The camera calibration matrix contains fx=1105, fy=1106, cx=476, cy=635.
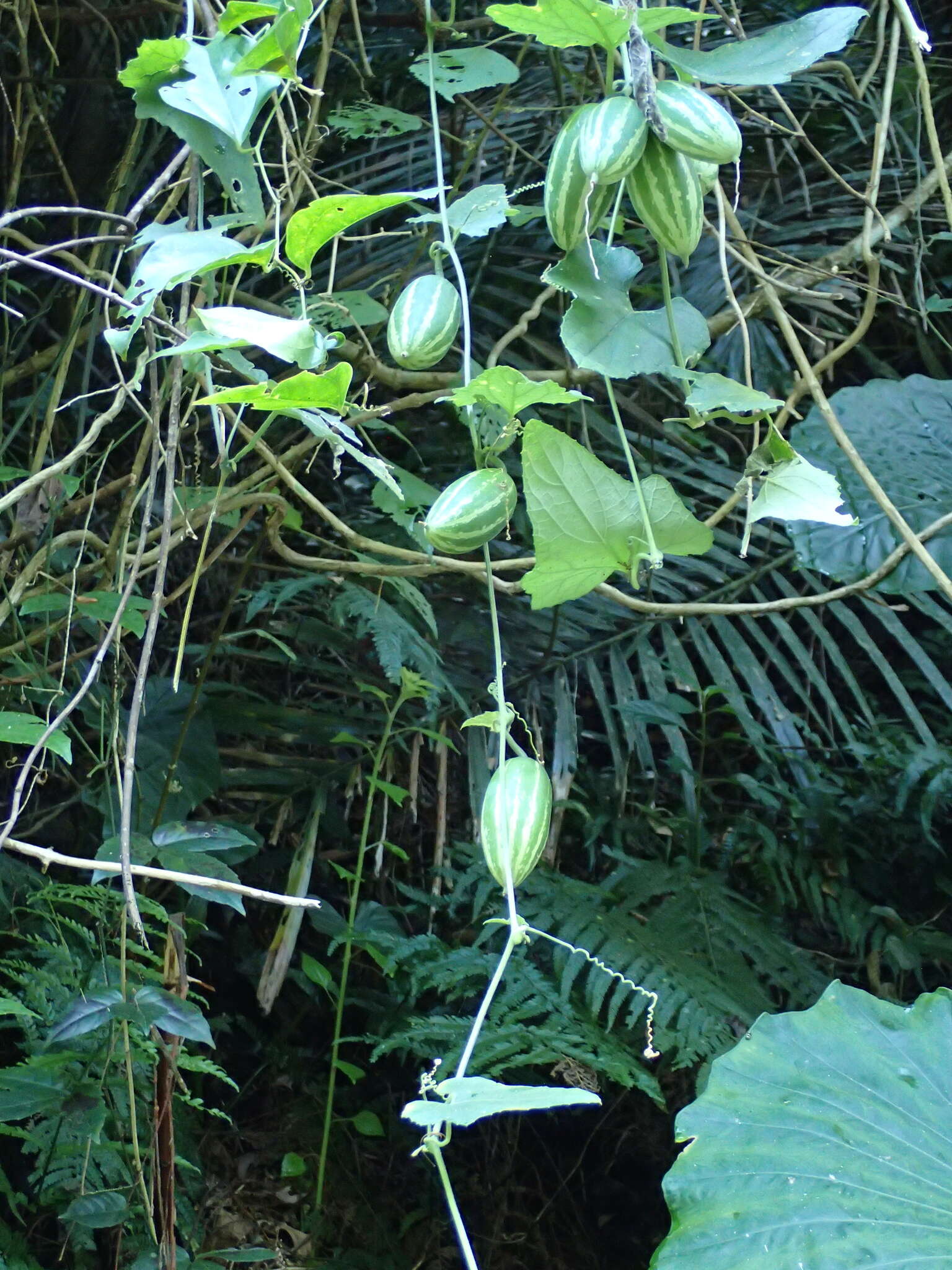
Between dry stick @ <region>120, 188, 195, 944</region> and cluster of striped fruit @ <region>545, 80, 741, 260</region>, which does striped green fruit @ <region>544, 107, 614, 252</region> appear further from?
dry stick @ <region>120, 188, 195, 944</region>

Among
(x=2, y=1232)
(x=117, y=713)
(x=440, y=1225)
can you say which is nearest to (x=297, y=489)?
(x=117, y=713)

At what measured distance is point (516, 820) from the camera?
0.50 meters

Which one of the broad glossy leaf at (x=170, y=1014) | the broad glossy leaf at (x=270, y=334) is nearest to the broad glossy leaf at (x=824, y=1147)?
the broad glossy leaf at (x=170, y=1014)

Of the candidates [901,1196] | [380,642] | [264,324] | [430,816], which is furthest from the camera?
[430,816]

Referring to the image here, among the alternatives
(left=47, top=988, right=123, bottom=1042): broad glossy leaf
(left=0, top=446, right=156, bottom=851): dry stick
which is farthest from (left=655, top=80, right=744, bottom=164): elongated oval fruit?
(left=47, top=988, right=123, bottom=1042): broad glossy leaf

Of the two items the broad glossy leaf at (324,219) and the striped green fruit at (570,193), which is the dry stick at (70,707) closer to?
the broad glossy leaf at (324,219)

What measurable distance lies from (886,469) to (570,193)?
1.14m

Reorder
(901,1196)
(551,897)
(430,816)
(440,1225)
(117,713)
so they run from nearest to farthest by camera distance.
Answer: (901,1196) < (117,713) < (551,897) < (440,1225) < (430,816)

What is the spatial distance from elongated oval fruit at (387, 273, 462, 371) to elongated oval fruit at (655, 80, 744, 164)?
0.44 ft

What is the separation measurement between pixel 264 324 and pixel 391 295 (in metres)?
1.00

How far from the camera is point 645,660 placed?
181 centimetres

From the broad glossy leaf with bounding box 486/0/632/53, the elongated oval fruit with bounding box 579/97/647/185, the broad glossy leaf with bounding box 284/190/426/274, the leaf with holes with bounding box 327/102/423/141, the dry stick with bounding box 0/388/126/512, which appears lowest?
the dry stick with bounding box 0/388/126/512

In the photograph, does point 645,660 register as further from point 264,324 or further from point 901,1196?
point 264,324

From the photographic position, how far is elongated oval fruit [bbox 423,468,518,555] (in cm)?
53
